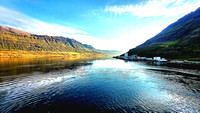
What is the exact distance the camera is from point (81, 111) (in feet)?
56.4

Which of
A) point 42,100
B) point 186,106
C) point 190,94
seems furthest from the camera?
point 190,94

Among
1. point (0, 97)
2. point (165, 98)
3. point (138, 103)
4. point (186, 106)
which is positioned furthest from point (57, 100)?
point (186, 106)

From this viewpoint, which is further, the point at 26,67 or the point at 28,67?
the point at 28,67

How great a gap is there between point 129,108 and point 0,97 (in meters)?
31.8

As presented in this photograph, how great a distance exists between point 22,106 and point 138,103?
1009 inches

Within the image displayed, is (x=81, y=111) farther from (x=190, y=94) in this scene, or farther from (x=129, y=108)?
(x=190, y=94)

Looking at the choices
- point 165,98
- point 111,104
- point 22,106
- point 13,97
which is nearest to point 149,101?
point 165,98

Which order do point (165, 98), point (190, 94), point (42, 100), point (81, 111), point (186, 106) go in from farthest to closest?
1. point (190, 94)
2. point (165, 98)
3. point (42, 100)
4. point (186, 106)
5. point (81, 111)

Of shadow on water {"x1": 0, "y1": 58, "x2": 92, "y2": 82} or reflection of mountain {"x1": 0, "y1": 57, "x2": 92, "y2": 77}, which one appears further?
reflection of mountain {"x1": 0, "y1": 57, "x2": 92, "y2": 77}

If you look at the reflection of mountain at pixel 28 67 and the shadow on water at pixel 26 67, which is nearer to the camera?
the shadow on water at pixel 26 67

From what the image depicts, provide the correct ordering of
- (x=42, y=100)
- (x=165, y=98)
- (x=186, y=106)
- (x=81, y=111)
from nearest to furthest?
(x=81, y=111) → (x=186, y=106) → (x=42, y=100) → (x=165, y=98)

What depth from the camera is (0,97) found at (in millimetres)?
21875

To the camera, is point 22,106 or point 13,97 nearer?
point 22,106

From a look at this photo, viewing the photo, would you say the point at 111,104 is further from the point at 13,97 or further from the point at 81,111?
the point at 13,97
